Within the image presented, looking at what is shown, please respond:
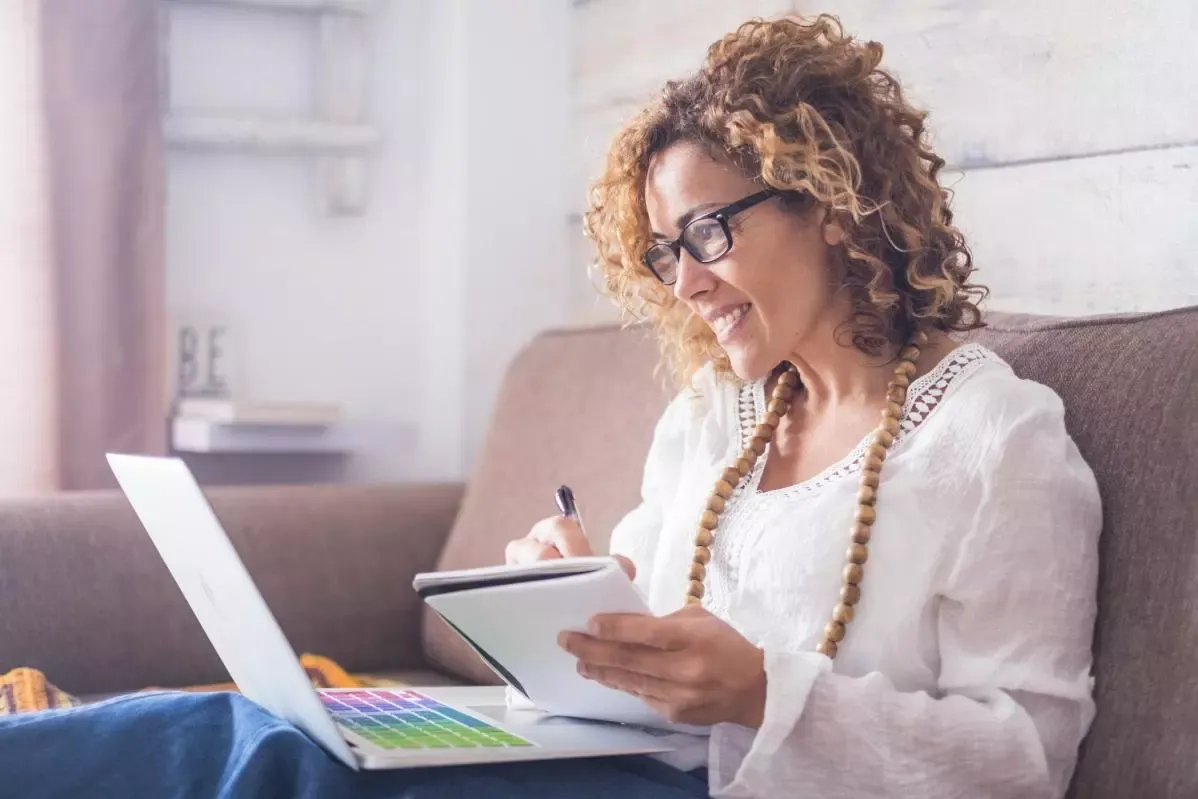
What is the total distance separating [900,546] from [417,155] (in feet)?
5.36

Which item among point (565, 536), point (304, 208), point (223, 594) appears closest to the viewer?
point (223, 594)

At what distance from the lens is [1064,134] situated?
4.91ft

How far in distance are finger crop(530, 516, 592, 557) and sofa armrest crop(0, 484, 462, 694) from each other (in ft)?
2.11

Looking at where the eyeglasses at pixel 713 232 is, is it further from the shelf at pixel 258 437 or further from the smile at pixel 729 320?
the shelf at pixel 258 437

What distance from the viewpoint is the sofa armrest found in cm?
167

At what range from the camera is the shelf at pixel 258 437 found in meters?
2.18

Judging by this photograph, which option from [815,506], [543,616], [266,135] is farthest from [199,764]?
[266,135]

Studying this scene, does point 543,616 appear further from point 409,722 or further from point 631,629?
point 409,722

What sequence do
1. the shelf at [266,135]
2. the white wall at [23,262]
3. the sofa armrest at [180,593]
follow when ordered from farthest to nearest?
the shelf at [266,135], the white wall at [23,262], the sofa armrest at [180,593]

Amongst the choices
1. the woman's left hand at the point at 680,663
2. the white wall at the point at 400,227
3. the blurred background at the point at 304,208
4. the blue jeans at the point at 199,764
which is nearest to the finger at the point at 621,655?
the woman's left hand at the point at 680,663

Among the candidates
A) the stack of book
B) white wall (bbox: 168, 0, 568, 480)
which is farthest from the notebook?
white wall (bbox: 168, 0, 568, 480)

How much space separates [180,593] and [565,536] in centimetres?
69

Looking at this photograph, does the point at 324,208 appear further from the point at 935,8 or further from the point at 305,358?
the point at 935,8

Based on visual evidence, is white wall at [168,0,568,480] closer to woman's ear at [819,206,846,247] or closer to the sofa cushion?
woman's ear at [819,206,846,247]
